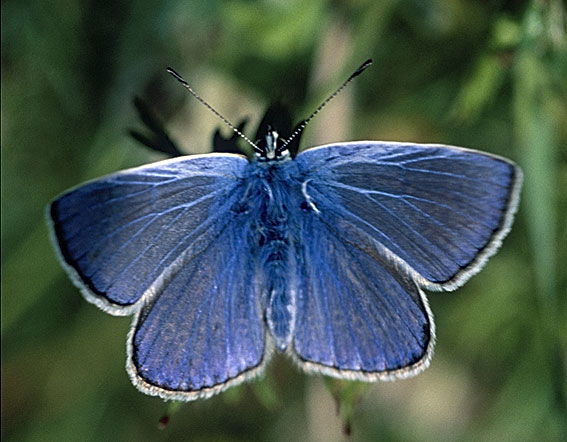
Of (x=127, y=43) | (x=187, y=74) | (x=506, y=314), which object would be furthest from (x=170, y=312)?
(x=506, y=314)

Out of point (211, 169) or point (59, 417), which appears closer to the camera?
point (211, 169)

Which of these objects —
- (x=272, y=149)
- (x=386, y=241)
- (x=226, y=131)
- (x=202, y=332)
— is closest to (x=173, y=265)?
(x=202, y=332)

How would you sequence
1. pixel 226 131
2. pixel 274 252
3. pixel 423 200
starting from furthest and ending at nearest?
1. pixel 226 131
2. pixel 274 252
3. pixel 423 200

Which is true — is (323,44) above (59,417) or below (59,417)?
above

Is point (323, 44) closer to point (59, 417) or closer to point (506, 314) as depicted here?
point (506, 314)

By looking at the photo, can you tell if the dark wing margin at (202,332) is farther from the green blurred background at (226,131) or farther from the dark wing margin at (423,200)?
the green blurred background at (226,131)

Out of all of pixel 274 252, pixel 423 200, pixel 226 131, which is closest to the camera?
pixel 423 200

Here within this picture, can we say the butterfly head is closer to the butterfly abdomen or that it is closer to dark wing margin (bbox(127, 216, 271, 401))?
the butterfly abdomen

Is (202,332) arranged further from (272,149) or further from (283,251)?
(272,149)
